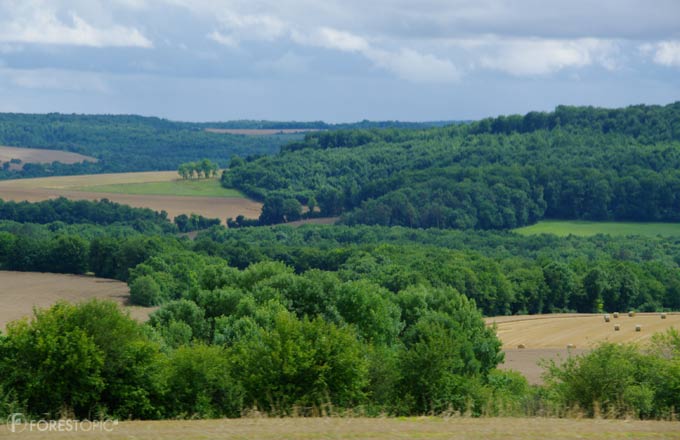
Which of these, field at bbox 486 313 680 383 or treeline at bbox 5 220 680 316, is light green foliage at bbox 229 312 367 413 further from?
treeline at bbox 5 220 680 316

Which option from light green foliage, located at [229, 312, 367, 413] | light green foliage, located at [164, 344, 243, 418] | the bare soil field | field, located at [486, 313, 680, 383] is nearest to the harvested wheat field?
field, located at [486, 313, 680, 383]

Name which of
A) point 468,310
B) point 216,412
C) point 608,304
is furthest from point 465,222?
point 216,412

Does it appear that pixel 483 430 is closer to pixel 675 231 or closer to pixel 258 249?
pixel 258 249

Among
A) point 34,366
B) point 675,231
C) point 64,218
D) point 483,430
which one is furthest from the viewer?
point 64,218

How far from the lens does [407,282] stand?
315 feet

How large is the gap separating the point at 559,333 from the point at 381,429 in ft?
191

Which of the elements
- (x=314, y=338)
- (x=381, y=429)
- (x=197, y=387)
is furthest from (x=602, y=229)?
(x=381, y=429)

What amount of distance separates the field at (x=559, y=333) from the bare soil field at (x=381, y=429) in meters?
34.1

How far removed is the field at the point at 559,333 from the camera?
70.8 m

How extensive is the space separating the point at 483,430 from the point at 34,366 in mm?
16207

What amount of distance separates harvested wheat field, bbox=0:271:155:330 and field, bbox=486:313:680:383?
30.6m

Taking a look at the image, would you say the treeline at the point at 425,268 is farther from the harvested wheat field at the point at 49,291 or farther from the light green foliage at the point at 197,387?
the light green foliage at the point at 197,387

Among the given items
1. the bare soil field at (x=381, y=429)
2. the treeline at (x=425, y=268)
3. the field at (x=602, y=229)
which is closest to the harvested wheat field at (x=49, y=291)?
the treeline at (x=425, y=268)

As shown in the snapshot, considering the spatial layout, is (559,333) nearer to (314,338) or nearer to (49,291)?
(314,338)
